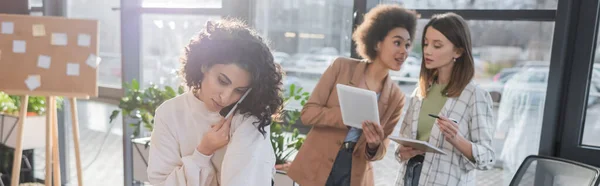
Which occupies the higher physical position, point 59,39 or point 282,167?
point 59,39

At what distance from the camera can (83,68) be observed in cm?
275

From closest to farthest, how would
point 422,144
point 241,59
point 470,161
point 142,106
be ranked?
1. point 241,59
2. point 422,144
3. point 470,161
4. point 142,106

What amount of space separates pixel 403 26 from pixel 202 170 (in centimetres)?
94

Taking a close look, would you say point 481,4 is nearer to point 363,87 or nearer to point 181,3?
point 363,87

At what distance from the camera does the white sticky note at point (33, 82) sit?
2.75m

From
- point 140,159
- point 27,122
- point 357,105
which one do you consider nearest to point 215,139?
point 357,105

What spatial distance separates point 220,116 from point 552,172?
1381mm

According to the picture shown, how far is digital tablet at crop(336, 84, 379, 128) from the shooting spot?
158 cm

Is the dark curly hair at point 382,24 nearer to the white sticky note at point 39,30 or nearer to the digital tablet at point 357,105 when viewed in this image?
the digital tablet at point 357,105

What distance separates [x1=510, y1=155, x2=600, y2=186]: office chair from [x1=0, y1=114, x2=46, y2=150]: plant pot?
2951 mm

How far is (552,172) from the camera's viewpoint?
186 cm

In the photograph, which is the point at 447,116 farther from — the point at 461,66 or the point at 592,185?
the point at 592,185

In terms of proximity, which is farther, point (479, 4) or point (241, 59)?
point (479, 4)

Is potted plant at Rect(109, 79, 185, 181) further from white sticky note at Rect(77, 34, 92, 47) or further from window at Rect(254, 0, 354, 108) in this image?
window at Rect(254, 0, 354, 108)
